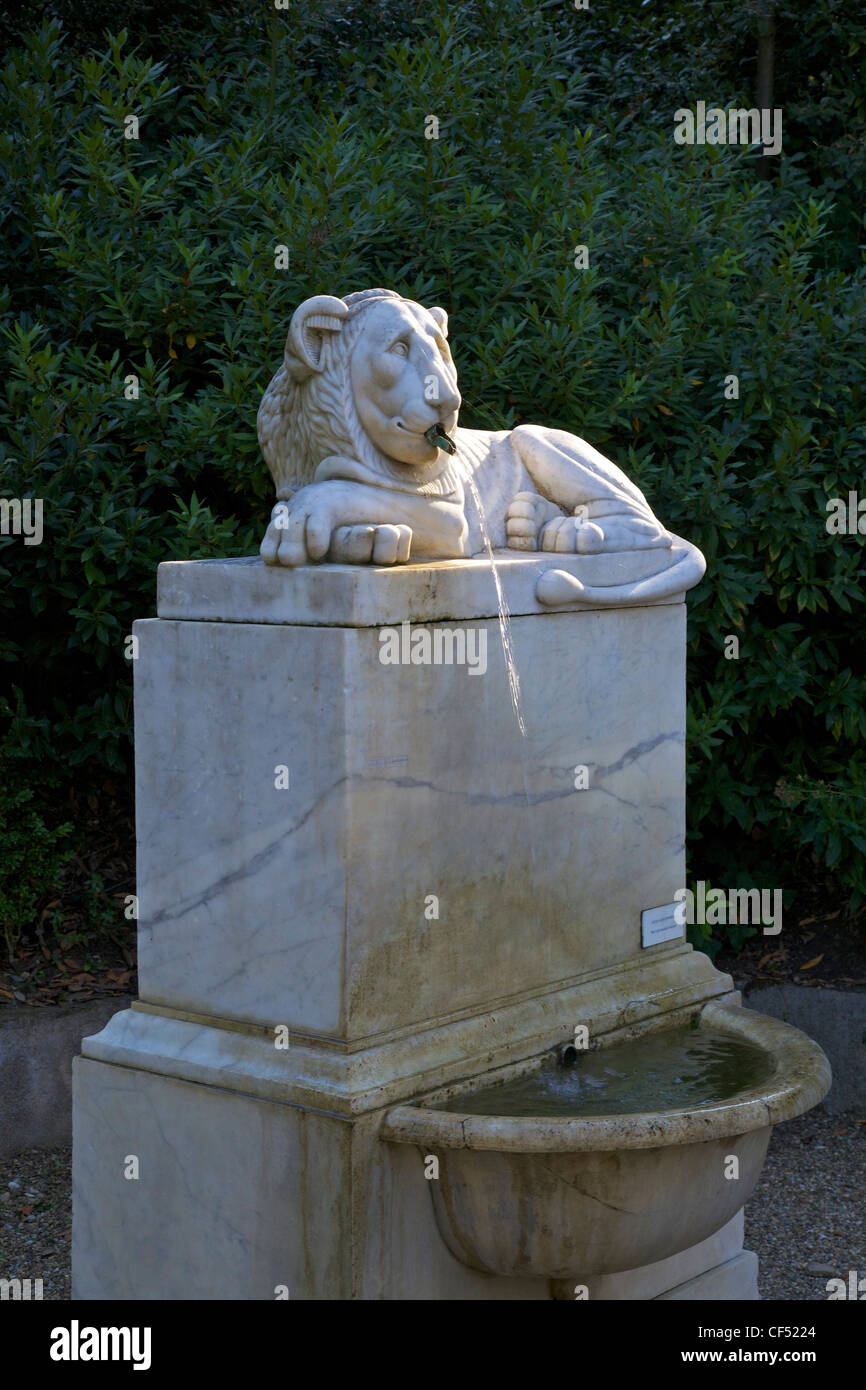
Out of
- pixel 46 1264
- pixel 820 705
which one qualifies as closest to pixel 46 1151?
pixel 46 1264

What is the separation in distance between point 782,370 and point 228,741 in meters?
3.17

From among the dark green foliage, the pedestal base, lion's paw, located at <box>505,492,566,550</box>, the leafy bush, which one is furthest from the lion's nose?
the leafy bush

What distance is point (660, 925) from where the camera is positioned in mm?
4320

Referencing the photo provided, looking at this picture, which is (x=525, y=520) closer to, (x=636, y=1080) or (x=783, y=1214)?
(x=636, y=1080)

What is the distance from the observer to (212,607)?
3.63 meters

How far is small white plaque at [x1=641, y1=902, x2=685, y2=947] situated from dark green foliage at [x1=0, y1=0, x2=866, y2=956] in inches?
55.6

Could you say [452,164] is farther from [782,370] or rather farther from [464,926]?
[464,926]

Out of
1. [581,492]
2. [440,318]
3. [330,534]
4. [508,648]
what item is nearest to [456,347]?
[581,492]

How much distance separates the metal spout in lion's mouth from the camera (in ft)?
12.1

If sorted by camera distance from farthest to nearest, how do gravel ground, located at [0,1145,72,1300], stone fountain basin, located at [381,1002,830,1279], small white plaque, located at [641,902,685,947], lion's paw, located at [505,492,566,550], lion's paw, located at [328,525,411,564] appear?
1. gravel ground, located at [0,1145,72,1300]
2. small white plaque, located at [641,902,685,947]
3. lion's paw, located at [505,492,566,550]
4. lion's paw, located at [328,525,411,564]
5. stone fountain basin, located at [381,1002,830,1279]

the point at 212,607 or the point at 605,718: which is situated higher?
the point at 212,607

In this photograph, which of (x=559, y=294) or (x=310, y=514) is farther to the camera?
(x=559, y=294)

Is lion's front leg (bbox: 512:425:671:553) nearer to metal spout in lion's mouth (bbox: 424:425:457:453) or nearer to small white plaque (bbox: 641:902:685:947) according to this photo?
metal spout in lion's mouth (bbox: 424:425:457:453)

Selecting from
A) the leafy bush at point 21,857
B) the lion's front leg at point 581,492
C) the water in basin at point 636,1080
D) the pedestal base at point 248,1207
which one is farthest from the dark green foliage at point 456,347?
the pedestal base at point 248,1207
